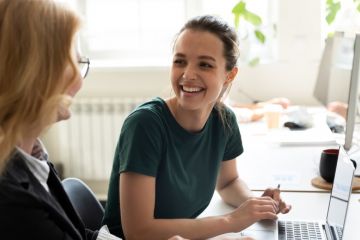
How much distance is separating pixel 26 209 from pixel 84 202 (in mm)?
497

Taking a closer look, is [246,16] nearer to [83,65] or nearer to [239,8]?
[239,8]

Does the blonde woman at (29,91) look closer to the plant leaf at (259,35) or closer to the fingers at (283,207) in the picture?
the fingers at (283,207)

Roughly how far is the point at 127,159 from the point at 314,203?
591 millimetres

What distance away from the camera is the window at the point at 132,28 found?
329 centimetres

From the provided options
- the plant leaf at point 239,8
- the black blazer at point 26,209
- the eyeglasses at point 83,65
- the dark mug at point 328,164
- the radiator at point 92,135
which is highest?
the plant leaf at point 239,8

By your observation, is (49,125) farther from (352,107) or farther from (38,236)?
(352,107)

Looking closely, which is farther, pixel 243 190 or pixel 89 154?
pixel 89 154

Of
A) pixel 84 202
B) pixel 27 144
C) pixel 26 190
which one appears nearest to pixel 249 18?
pixel 84 202

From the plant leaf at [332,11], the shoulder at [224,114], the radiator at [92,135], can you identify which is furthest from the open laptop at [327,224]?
the radiator at [92,135]

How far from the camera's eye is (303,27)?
9.70ft

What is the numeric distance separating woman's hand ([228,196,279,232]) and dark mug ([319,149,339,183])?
330 mm

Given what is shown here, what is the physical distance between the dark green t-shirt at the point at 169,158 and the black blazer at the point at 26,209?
33 cm

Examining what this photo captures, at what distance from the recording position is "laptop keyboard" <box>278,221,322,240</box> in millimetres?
1362

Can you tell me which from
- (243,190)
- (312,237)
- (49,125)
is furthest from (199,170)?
(49,125)
